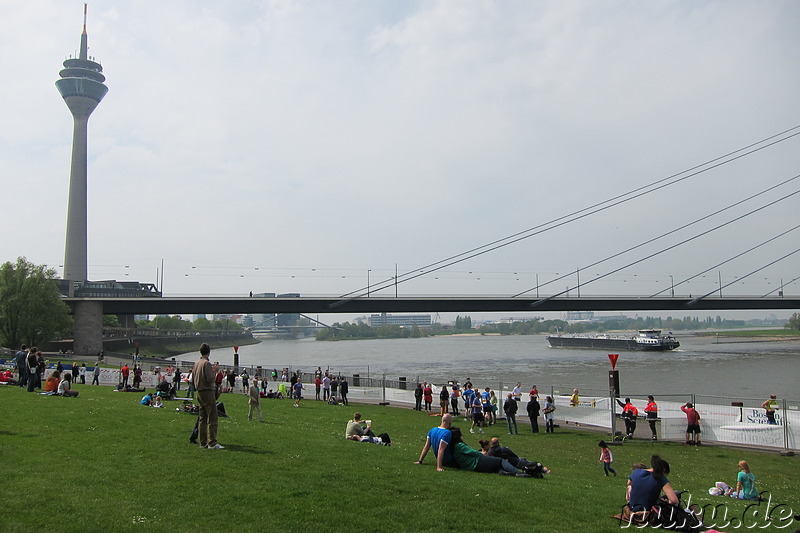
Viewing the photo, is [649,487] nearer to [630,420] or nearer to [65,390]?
[630,420]

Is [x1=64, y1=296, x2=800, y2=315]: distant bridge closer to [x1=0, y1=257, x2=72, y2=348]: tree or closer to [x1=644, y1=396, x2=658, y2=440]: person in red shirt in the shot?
[x1=0, y1=257, x2=72, y2=348]: tree

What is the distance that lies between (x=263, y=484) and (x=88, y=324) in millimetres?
65632

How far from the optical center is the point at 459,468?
9.46 m

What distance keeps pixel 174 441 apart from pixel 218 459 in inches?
67.2

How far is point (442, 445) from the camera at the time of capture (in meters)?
9.32

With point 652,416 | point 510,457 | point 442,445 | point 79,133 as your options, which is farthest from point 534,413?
point 79,133

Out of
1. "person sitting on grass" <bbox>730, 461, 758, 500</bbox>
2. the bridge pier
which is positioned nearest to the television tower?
the bridge pier

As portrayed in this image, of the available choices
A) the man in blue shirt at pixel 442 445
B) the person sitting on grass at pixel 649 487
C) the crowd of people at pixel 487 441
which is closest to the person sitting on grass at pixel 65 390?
the crowd of people at pixel 487 441

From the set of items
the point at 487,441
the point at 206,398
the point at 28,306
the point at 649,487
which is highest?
the point at 28,306

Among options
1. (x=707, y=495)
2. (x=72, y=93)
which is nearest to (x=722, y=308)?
(x=707, y=495)

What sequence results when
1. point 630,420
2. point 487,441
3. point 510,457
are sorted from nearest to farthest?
point 510,457 < point 487,441 < point 630,420

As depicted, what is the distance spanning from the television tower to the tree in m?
81.5

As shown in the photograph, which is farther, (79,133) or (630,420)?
(79,133)

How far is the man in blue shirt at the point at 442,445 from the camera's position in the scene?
9266 mm
